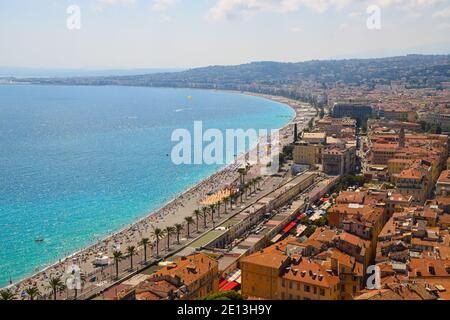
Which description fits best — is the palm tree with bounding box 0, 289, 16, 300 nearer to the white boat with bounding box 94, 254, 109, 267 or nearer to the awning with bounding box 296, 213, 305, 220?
the white boat with bounding box 94, 254, 109, 267

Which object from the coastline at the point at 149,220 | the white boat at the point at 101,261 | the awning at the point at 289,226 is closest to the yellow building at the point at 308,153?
the coastline at the point at 149,220

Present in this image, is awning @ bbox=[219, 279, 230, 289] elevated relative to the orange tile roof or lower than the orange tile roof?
lower

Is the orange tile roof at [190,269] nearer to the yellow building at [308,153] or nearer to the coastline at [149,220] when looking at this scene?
the coastline at [149,220]

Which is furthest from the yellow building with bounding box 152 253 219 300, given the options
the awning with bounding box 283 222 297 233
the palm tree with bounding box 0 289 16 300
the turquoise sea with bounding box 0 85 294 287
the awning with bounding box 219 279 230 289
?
the turquoise sea with bounding box 0 85 294 287

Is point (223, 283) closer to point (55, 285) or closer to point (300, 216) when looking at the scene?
point (55, 285)

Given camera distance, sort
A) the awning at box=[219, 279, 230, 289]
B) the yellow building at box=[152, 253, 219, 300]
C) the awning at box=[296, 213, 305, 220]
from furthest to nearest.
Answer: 1. the awning at box=[296, 213, 305, 220]
2. the awning at box=[219, 279, 230, 289]
3. the yellow building at box=[152, 253, 219, 300]

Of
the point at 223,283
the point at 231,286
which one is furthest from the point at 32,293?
the point at 231,286

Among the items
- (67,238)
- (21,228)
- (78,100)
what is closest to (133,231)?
(67,238)

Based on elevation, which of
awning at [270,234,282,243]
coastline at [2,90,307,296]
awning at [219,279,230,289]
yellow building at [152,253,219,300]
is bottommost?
coastline at [2,90,307,296]
